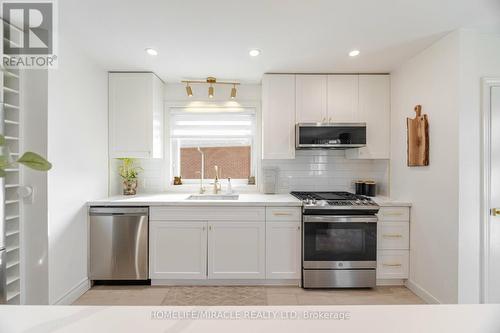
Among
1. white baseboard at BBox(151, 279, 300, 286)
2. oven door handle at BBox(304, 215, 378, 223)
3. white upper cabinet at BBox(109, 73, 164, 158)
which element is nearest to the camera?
oven door handle at BBox(304, 215, 378, 223)

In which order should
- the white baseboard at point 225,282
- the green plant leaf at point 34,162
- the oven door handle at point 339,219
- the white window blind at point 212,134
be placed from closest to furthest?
the green plant leaf at point 34,162 → the oven door handle at point 339,219 → the white baseboard at point 225,282 → the white window blind at point 212,134

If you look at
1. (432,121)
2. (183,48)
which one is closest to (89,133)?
(183,48)

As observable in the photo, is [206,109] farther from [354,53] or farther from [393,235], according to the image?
[393,235]

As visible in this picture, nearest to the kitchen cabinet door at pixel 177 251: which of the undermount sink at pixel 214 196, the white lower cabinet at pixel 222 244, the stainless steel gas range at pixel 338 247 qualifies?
the white lower cabinet at pixel 222 244

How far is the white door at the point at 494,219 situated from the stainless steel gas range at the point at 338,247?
34.4 inches

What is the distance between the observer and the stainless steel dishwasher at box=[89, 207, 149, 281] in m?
2.70

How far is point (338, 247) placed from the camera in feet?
8.80

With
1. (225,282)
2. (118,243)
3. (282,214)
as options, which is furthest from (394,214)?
(118,243)

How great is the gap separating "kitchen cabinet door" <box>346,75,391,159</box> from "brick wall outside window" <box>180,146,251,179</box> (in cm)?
153

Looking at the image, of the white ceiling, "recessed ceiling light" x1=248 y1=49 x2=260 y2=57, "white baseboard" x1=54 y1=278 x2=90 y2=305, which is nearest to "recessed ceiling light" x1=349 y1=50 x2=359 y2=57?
the white ceiling

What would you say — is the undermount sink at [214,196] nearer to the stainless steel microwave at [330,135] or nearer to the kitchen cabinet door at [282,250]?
the kitchen cabinet door at [282,250]

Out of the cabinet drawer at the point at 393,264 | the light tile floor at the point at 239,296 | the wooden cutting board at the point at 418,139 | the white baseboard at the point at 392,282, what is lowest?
the light tile floor at the point at 239,296

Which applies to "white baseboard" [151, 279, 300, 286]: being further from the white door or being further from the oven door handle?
the white door

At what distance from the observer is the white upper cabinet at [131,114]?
306cm
